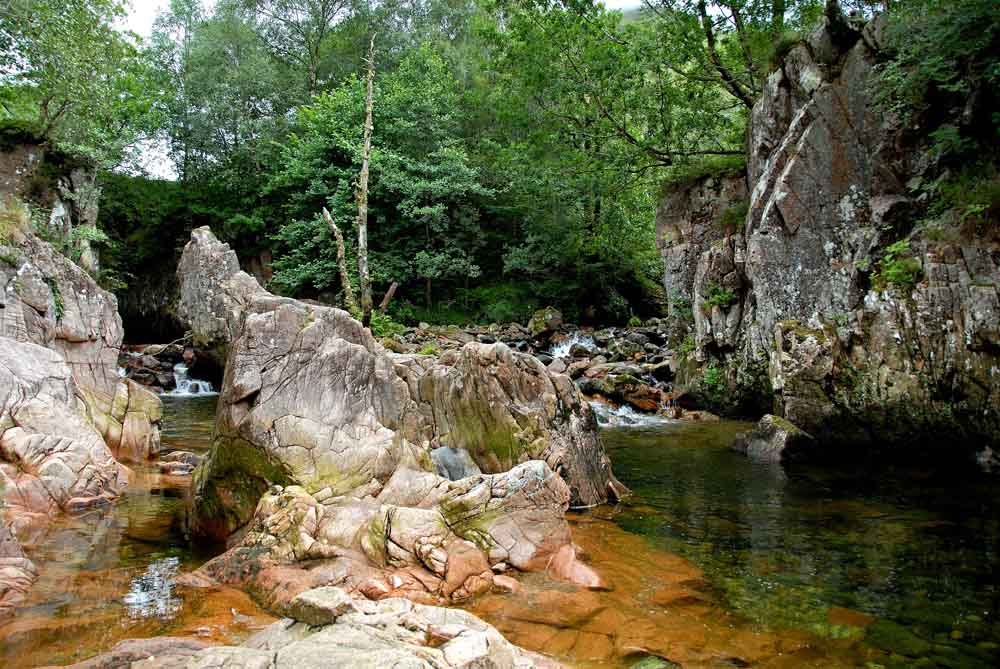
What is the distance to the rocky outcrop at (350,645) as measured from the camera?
10.6 feet

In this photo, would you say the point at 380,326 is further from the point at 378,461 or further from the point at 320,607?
the point at 320,607

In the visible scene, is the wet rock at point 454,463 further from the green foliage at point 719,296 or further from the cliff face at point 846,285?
the green foliage at point 719,296

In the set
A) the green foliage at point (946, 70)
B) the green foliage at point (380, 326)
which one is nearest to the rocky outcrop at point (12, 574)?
the green foliage at point (946, 70)

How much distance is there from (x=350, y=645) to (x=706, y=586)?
3.72 m

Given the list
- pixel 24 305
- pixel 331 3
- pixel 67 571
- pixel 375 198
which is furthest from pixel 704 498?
pixel 331 3

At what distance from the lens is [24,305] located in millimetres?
9492

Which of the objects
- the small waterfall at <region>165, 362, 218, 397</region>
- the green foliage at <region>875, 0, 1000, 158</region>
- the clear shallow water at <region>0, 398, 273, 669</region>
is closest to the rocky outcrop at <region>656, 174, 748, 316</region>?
the green foliage at <region>875, 0, 1000, 158</region>

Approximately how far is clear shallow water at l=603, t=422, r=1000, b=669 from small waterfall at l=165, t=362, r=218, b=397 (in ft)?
49.5

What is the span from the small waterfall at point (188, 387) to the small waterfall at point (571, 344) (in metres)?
12.2

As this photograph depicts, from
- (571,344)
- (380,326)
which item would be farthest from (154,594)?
(571,344)

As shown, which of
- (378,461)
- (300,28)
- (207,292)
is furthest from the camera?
(300,28)

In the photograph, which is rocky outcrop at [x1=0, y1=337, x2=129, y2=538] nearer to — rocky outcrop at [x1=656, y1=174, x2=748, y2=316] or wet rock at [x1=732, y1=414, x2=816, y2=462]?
wet rock at [x1=732, y1=414, x2=816, y2=462]

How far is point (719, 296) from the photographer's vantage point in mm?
16000

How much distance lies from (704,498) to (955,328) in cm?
524
